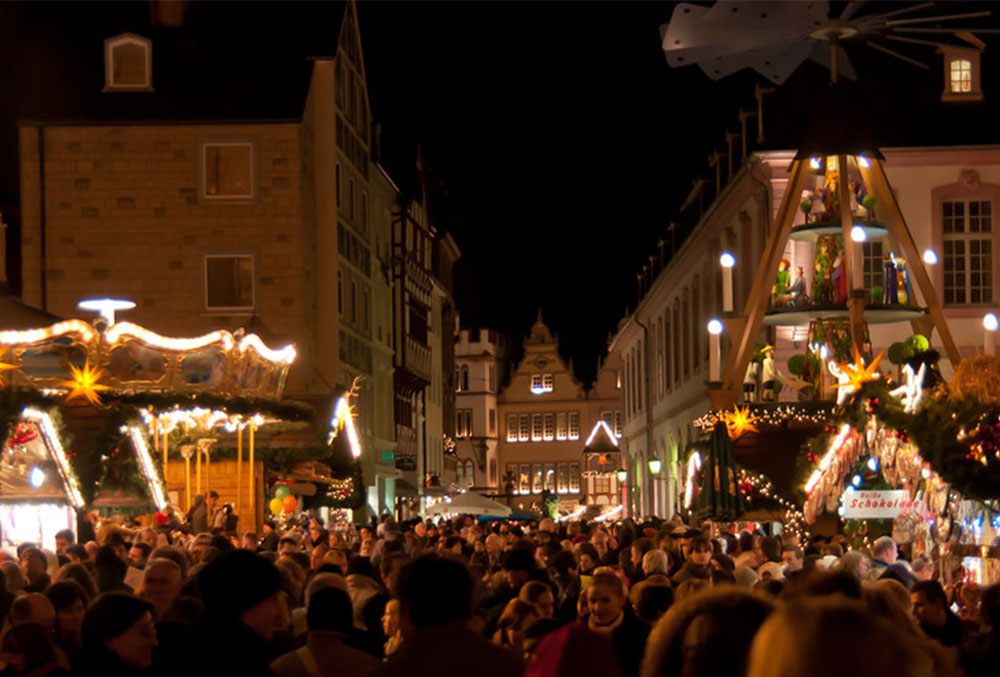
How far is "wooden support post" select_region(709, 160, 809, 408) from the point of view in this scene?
73.3 feet

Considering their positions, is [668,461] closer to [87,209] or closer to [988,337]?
[87,209]

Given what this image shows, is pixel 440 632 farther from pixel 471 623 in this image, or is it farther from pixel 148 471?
pixel 148 471

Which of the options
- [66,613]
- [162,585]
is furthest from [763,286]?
[66,613]

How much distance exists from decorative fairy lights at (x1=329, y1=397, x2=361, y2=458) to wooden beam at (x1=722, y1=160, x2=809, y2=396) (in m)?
14.4

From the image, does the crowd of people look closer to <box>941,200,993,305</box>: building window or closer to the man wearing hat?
the man wearing hat

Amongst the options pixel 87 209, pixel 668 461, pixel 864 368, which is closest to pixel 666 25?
pixel 864 368

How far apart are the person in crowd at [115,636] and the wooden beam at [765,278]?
16301 mm

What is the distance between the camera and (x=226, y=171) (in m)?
42.1

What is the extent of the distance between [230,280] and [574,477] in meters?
77.4

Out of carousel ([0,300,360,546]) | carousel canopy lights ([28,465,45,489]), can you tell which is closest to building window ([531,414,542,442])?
carousel ([0,300,360,546])

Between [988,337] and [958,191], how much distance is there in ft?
70.3

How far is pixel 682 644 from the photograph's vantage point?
429 cm

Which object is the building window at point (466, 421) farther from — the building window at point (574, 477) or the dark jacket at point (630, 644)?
the dark jacket at point (630, 644)

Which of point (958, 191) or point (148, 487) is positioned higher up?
point (958, 191)
